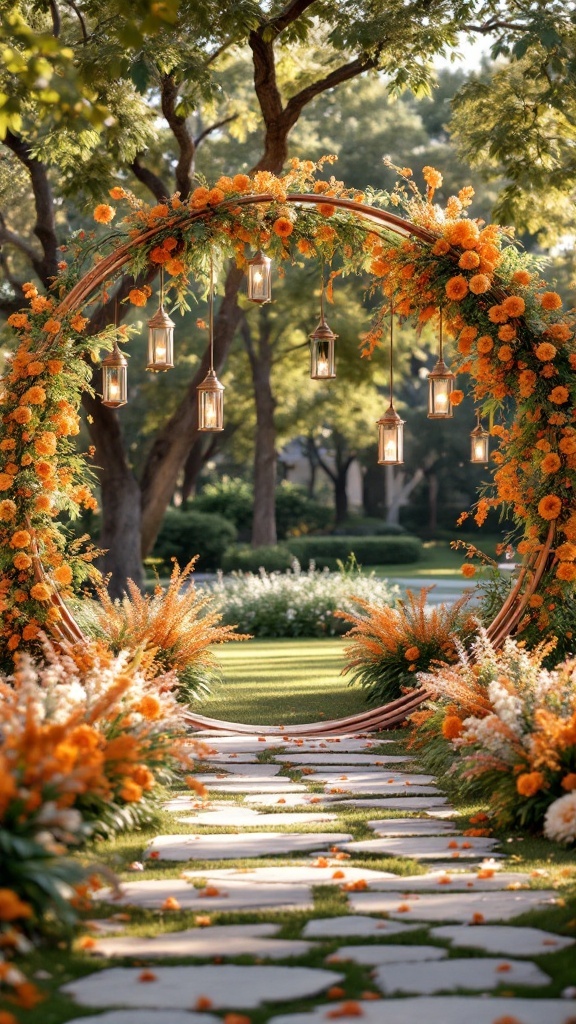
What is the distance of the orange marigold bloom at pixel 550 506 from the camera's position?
24.0ft

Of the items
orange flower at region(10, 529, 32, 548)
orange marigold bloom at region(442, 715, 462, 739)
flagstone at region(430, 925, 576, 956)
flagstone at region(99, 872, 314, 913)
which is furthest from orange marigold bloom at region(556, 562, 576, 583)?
flagstone at region(430, 925, 576, 956)

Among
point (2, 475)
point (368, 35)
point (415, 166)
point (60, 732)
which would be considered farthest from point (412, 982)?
point (415, 166)

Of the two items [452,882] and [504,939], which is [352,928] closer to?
[504,939]

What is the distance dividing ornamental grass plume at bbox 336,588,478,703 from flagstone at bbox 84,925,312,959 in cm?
503

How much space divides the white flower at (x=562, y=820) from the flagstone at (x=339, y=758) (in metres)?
2.41

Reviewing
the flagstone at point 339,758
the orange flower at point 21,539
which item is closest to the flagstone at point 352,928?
the flagstone at point 339,758

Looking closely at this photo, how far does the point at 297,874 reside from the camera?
172 inches

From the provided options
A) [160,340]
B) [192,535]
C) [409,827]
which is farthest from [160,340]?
[192,535]

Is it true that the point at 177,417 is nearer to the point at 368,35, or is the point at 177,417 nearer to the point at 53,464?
the point at 368,35

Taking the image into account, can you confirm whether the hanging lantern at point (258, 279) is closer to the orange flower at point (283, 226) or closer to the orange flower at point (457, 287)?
the orange flower at point (283, 226)

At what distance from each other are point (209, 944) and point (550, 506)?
4.40 m

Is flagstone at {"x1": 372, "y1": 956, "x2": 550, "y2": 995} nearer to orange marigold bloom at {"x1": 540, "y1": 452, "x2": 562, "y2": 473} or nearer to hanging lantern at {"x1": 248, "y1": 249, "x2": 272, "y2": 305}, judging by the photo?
orange marigold bloom at {"x1": 540, "y1": 452, "x2": 562, "y2": 473}

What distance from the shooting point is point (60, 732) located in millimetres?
3623

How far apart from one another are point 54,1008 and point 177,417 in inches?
422
